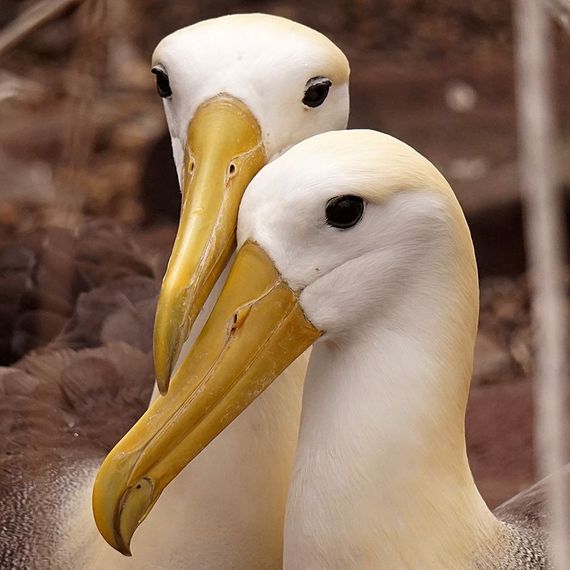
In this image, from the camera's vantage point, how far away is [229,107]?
2494 millimetres

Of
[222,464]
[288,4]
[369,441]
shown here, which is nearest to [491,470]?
[222,464]

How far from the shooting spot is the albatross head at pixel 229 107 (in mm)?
2346

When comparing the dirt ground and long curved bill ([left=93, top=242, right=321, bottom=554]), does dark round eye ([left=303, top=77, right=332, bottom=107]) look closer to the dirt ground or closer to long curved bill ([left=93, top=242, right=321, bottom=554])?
long curved bill ([left=93, top=242, right=321, bottom=554])

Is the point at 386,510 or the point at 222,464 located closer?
the point at 386,510

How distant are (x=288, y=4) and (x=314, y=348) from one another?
16.5ft

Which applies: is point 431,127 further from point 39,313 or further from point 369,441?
point 369,441

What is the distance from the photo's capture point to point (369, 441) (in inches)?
88.1

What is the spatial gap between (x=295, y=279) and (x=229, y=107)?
0.48 m

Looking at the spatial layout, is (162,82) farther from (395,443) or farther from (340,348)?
(395,443)

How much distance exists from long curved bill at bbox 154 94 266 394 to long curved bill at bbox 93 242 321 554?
5 cm

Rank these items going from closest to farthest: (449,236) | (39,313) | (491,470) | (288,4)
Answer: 1. (449,236)
2. (39,313)
3. (491,470)
4. (288,4)

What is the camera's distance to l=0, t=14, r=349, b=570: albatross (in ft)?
8.18

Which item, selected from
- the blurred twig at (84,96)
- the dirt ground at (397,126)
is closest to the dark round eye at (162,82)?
the blurred twig at (84,96)

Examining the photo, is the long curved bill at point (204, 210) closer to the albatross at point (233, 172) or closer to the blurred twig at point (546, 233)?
the albatross at point (233, 172)
